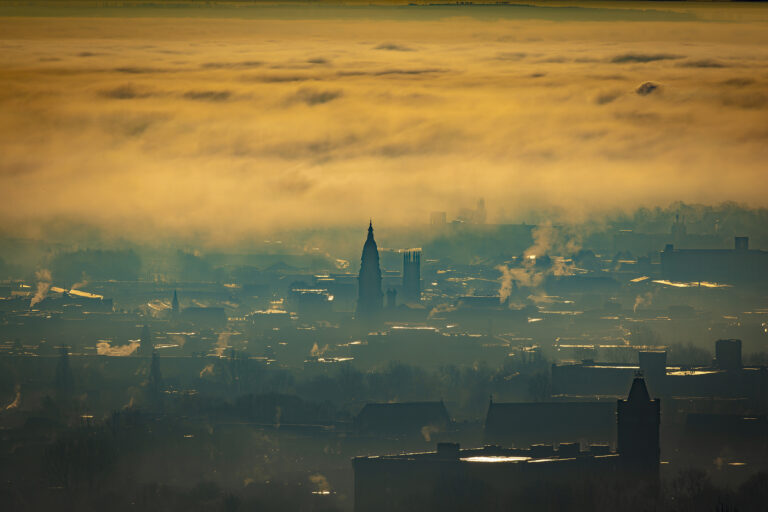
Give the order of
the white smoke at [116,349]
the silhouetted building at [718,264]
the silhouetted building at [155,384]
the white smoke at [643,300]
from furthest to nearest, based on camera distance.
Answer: the white smoke at [643,300], the silhouetted building at [718,264], the white smoke at [116,349], the silhouetted building at [155,384]

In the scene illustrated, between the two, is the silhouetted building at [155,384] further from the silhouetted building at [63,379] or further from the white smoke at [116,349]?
the white smoke at [116,349]

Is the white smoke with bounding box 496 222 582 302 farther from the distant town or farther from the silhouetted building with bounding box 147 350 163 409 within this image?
the silhouetted building with bounding box 147 350 163 409

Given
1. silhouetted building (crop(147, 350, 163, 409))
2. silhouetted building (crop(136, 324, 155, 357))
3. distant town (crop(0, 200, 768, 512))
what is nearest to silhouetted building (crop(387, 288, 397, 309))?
distant town (crop(0, 200, 768, 512))

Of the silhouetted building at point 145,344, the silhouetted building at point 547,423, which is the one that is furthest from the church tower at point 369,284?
the silhouetted building at point 547,423

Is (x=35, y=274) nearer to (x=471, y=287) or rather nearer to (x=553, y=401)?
(x=471, y=287)

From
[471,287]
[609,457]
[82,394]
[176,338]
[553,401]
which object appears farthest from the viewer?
[471,287]

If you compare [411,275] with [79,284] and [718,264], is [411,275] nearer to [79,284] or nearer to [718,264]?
[718,264]

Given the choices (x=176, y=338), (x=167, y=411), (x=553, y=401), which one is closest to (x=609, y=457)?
(x=553, y=401)
